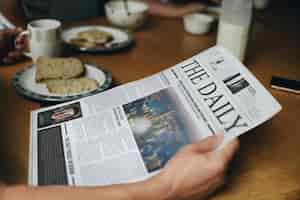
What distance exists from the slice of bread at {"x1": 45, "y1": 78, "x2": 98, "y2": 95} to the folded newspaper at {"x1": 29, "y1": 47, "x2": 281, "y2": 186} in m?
0.06

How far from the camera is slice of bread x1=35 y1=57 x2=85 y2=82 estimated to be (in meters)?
0.89

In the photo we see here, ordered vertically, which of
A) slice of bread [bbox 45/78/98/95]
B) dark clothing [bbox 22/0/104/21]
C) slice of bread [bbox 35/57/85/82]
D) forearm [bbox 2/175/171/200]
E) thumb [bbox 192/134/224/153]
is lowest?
dark clothing [bbox 22/0/104/21]

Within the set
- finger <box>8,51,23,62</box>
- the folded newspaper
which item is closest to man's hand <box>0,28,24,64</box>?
finger <box>8,51,23,62</box>

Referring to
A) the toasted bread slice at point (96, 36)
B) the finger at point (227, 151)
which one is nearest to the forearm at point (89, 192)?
the finger at point (227, 151)

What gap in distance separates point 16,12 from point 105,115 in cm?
73

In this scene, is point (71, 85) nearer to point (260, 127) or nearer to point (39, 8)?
point (260, 127)

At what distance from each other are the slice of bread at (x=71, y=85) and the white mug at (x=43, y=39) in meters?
0.13

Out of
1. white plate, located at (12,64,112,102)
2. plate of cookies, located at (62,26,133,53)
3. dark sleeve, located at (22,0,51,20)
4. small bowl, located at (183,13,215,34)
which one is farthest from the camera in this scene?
dark sleeve, located at (22,0,51,20)

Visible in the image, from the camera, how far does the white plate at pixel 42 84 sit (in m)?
0.82

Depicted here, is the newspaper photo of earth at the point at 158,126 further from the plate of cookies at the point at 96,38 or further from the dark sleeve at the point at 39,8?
the dark sleeve at the point at 39,8

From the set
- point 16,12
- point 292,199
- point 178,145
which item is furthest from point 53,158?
point 16,12

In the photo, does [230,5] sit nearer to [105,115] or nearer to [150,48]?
[150,48]

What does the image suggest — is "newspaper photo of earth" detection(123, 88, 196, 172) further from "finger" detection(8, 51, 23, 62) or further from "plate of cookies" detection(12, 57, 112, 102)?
"finger" detection(8, 51, 23, 62)

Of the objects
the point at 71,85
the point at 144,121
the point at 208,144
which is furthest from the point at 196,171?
the point at 71,85
